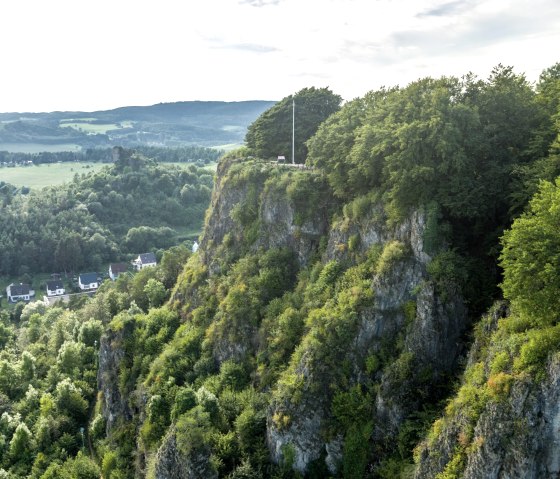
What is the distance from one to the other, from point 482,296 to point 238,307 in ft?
71.9

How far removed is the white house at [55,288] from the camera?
133 m

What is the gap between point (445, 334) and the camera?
29.4m

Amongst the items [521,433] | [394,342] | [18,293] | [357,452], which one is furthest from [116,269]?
[521,433]

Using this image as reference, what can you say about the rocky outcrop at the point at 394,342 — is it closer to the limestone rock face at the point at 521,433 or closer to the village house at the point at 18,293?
the limestone rock face at the point at 521,433

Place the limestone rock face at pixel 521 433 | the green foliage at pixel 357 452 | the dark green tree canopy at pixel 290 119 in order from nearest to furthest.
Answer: the limestone rock face at pixel 521 433, the green foliage at pixel 357 452, the dark green tree canopy at pixel 290 119

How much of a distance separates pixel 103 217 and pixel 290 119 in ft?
410

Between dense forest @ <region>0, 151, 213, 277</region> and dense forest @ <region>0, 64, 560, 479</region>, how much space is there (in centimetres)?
10343

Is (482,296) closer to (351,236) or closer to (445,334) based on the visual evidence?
(445,334)

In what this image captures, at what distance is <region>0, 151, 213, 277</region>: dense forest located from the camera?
150 meters

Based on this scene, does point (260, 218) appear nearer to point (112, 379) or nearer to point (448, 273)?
point (448, 273)

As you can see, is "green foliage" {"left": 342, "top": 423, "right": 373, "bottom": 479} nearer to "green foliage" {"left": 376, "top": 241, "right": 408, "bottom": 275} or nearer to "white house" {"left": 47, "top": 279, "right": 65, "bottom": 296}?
"green foliage" {"left": 376, "top": 241, "right": 408, "bottom": 275}

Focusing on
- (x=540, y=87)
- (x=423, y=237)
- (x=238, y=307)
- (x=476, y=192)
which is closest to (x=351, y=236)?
(x=423, y=237)

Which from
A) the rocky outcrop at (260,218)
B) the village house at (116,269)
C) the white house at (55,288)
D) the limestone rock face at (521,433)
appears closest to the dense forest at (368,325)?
the limestone rock face at (521,433)

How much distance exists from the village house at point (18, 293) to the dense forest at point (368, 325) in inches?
3375
